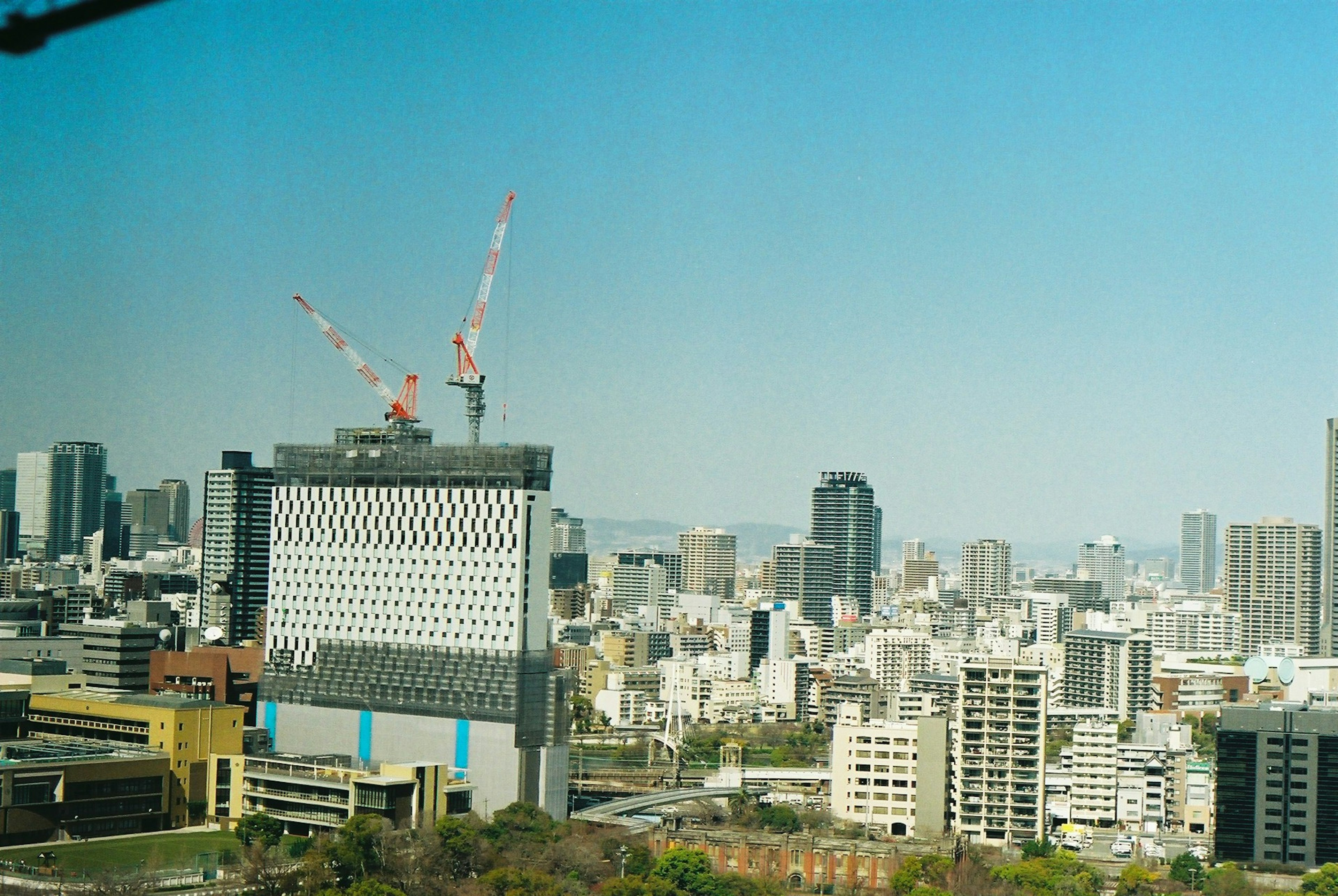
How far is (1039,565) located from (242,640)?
8075 centimetres

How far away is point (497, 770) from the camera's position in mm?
15656

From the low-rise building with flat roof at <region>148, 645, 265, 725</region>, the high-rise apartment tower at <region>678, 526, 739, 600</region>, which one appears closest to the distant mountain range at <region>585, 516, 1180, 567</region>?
the high-rise apartment tower at <region>678, 526, 739, 600</region>

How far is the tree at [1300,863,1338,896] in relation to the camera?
14.0 metres

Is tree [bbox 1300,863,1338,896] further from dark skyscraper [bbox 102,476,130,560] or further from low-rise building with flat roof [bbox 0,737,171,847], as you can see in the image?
dark skyscraper [bbox 102,476,130,560]

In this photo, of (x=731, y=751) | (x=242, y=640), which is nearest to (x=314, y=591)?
(x=731, y=751)

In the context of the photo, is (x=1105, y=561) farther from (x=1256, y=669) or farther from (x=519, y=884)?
(x=519, y=884)

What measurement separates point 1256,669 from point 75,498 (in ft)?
74.7

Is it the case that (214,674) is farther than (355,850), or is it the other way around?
(214,674)

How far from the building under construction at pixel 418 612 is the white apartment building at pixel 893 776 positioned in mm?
3082

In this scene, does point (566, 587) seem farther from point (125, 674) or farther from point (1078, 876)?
point (1078, 876)

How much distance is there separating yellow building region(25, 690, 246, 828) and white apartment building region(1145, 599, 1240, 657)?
94.3 feet

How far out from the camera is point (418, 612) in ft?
55.3

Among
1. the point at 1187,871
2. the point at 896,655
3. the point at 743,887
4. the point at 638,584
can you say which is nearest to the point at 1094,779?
the point at 1187,871

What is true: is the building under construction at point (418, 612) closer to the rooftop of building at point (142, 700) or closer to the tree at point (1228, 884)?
the rooftop of building at point (142, 700)
